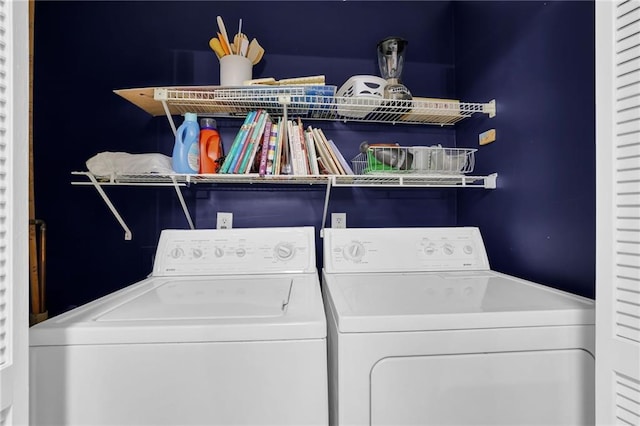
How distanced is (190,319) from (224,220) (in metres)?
1.01

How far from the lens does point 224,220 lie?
70.6 inches

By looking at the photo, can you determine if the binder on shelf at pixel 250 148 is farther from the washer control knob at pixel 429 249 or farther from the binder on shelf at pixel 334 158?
the washer control knob at pixel 429 249

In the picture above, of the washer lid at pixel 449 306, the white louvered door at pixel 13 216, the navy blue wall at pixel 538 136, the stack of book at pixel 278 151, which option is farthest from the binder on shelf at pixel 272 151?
the navy blue wall at pixel 538 136

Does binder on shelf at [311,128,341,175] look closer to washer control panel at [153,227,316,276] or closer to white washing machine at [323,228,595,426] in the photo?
washer control panel at [153,227,316,276]

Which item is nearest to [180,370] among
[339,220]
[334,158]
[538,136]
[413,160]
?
[334,158]

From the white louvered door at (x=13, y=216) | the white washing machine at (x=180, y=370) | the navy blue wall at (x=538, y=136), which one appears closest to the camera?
the white louvered door at (x=13, y=216)

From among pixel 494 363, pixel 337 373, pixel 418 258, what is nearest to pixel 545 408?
pixel 494 363

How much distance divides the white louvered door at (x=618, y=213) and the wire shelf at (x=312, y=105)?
93cm

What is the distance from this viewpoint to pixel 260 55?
1.72 metres

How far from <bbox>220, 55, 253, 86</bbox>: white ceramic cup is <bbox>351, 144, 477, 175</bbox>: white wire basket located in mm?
729

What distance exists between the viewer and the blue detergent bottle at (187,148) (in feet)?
4.80

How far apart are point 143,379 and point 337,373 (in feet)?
1.61

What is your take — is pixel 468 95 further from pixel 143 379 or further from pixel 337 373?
pixel 143 379

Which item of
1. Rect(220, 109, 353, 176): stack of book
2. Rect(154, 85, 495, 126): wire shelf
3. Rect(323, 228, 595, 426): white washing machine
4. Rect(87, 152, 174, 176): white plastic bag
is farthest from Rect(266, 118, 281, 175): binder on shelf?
Rect(323, 228, 595, 426): white washing machine
